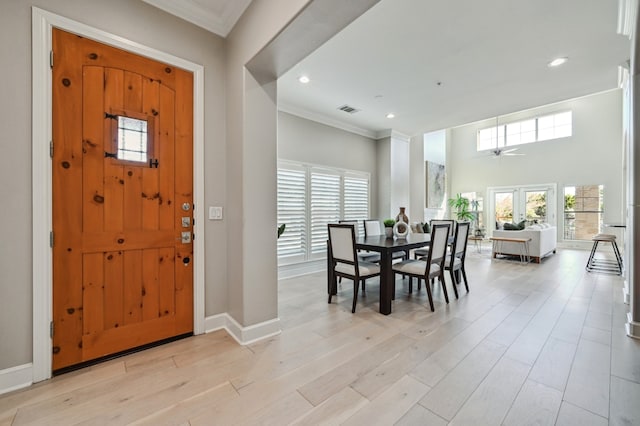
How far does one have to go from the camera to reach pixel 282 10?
6.14 feet

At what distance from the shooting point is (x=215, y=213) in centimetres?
258

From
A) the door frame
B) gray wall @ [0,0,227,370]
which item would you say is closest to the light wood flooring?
the door frame

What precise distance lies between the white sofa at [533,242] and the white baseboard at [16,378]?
7.59m

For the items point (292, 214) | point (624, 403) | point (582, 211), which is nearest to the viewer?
point (624, 403)

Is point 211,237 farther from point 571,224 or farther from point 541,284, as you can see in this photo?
point 571,224

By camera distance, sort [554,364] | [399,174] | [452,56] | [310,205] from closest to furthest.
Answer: [554,364] < [452,56] < [310,205] < [399,174]

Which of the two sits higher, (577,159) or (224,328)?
(577,159)

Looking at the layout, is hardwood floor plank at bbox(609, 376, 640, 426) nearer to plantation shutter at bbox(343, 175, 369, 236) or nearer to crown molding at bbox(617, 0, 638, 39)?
crown molding at bbox(617, 0, 638, 39)

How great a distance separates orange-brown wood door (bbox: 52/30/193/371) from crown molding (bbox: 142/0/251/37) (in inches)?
19.1

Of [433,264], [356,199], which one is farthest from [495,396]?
[356,199]

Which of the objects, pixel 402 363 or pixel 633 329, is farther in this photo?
pixel 633 329

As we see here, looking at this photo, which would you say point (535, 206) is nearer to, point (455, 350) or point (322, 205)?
point (322, 205)

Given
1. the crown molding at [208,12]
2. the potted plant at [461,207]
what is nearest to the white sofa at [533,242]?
the potted plant at [461,207]

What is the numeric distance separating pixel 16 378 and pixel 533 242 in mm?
7771
